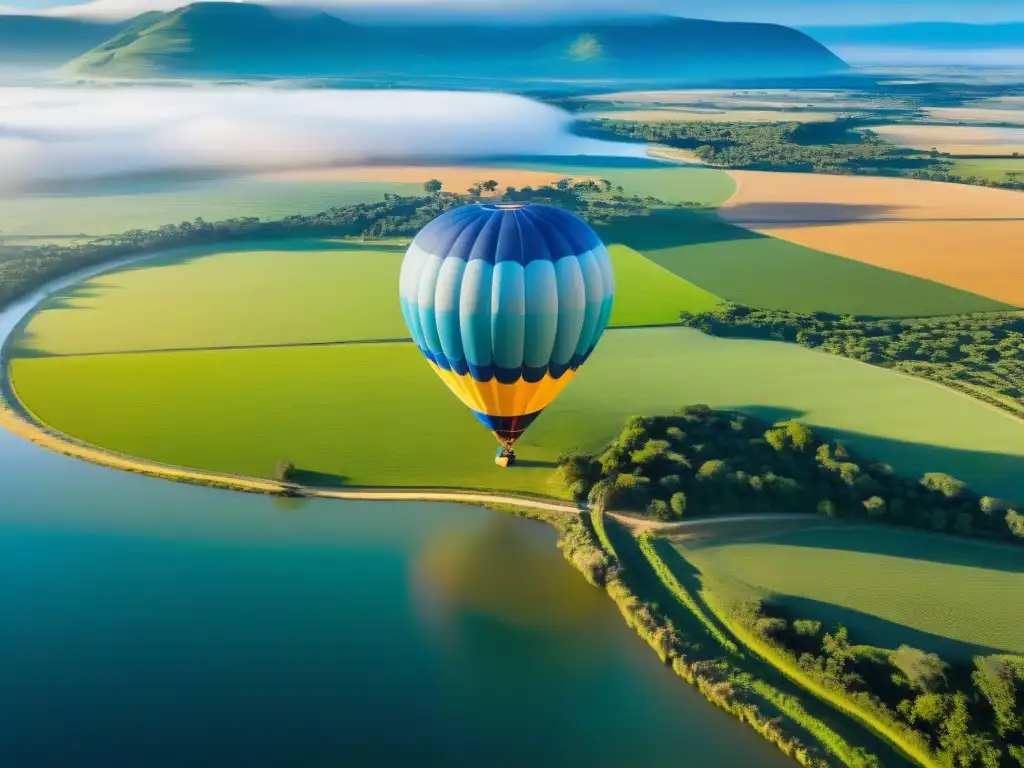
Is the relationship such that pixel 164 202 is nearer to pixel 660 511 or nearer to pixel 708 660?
pixel 660 511

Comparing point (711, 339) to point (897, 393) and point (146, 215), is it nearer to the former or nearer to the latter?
point (897, 393)

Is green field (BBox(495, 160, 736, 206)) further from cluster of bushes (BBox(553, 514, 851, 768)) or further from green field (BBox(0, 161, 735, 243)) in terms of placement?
cluster of bushes (BBox(553, 514, 851, 768))

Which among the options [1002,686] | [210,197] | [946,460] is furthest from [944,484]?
[210,197]

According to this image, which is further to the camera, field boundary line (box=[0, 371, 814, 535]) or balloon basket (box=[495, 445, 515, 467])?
balloon basket (box=[495, 445, 515, 467])

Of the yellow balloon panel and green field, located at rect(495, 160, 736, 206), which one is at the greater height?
green field, located at rect(495, 160, 736, 206)

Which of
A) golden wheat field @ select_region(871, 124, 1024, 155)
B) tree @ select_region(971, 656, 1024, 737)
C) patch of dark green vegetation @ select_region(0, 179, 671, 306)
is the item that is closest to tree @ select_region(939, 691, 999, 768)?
tree @ select_region(971, 656, 1024, 737)

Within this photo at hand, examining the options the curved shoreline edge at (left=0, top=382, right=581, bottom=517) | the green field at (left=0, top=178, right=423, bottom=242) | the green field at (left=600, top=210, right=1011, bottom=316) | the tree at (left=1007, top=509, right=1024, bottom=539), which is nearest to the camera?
the tree at (left=1007, top=509, right=1024, bottom=539)

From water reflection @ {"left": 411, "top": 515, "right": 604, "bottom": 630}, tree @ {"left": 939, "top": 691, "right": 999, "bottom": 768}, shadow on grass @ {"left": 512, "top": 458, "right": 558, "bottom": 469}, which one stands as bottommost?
tree @ {"left": 939, "top": 691, "right": 999, "bottom": 768}

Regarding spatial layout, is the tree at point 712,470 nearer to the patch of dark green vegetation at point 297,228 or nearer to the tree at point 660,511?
the tree at point 660,511

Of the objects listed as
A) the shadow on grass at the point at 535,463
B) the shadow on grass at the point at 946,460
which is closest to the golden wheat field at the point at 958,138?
Answer: the shadow on grass at the point at 946,460
